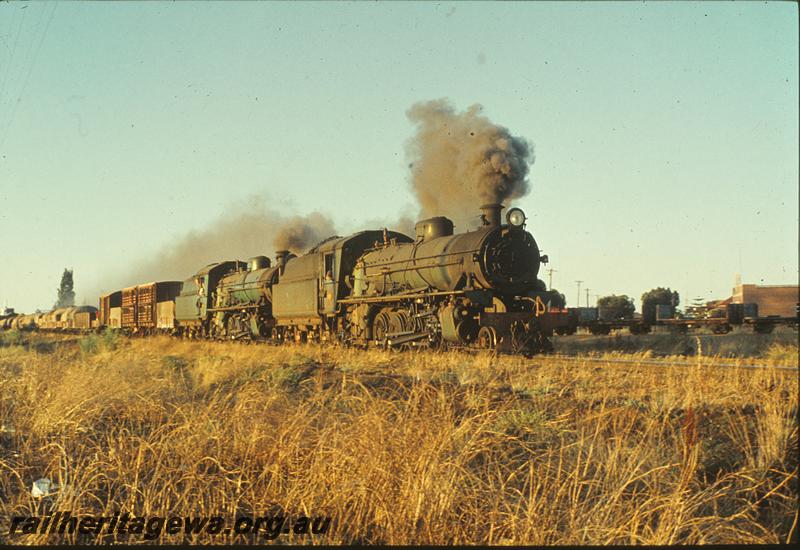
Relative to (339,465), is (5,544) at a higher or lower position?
lower

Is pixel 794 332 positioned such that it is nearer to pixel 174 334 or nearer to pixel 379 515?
pixel 379 515

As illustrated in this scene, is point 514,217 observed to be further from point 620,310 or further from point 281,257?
point 620,310

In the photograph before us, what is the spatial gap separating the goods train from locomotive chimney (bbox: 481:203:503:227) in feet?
0.13

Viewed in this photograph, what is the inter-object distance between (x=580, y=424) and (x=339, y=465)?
3.50 meters

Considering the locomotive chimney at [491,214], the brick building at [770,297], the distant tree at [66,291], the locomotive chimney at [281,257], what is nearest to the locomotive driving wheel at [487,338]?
the locomotive chimney at [491,214]

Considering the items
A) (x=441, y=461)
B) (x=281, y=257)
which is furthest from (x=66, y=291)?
(x=441, y=461)

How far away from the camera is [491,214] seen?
716 inches

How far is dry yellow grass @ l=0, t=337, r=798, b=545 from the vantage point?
16.3 ft

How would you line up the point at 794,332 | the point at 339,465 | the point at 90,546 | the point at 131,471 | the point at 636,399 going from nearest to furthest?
the point at 90,546, the point at 339,465, the point at 131,471, the point at 636,399, the point at 794,332

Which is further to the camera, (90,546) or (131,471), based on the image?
(131,471)

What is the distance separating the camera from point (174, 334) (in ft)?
126

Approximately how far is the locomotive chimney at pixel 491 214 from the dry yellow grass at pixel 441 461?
7358mm

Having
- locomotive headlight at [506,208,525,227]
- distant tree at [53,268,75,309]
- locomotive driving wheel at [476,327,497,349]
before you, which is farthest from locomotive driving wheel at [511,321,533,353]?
distant tree at [53,268,75,309]

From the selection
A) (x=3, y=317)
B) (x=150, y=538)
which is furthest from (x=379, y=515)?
(x=3, y=317)
